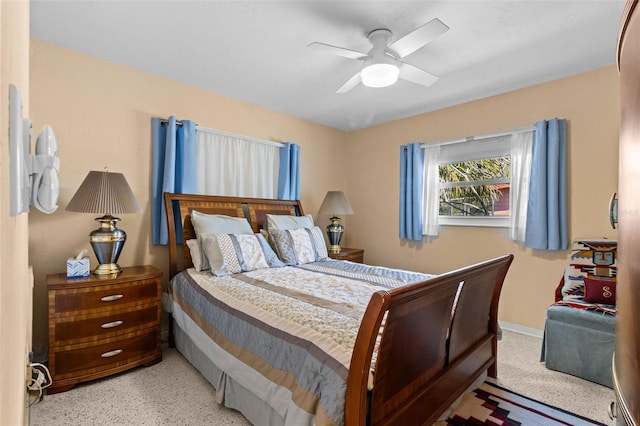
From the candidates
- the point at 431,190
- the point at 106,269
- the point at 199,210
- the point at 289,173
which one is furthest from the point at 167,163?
the point at 431,190

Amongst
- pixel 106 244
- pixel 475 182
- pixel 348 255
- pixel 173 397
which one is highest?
pixel 475 182

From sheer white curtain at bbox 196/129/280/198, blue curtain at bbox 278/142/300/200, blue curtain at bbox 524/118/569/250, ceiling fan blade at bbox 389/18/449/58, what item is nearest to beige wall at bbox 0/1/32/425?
ceiling fan blade at bbox 389/18/449/58

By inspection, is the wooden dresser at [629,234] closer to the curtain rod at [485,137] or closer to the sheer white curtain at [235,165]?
the curtain rod at [485,137]

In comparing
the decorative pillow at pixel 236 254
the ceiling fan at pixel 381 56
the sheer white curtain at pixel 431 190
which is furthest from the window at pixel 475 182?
the decorative pillow at pixel 236 254

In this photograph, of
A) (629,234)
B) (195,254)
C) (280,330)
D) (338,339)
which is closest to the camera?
(629,234)

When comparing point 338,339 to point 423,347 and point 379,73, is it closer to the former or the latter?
point 423,347

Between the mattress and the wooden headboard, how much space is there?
0.30m

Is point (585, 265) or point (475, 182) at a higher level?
point (475, 182)

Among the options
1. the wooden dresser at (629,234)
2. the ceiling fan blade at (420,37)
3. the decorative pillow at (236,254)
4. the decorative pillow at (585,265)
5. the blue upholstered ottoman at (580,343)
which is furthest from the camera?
the decorative pillow at (236,254)

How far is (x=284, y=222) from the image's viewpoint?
347cm

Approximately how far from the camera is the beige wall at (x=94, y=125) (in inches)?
98.0

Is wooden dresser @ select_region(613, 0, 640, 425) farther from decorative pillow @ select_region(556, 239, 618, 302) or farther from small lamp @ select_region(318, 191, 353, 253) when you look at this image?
small lamp @ select_region(318, 191, 353, 253)

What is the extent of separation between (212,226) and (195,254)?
0.29 m

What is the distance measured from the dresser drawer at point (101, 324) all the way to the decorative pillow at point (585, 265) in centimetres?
341
